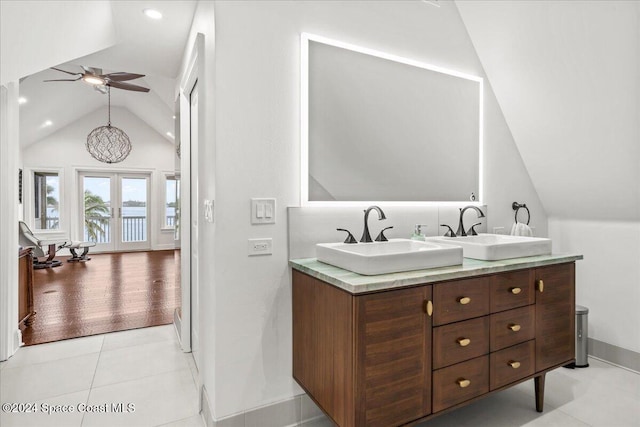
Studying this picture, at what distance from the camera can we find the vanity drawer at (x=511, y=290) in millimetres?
1731

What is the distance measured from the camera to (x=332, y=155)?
204 centimetres

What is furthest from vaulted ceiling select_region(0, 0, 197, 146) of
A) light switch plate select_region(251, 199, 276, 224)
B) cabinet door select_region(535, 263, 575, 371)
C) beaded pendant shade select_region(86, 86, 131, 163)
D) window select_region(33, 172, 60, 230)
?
window select_region(33, 172, 60, 230)

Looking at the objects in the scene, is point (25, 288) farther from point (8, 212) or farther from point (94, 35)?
point (94, 35)

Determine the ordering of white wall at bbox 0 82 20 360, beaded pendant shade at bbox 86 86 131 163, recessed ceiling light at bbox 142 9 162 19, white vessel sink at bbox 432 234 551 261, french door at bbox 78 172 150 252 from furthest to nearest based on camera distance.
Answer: french door at bbox 78 172 150 252 → beaded pendant shade at bbox 86 86 131 163 → white wall at bbox 0 82 20 360 → recessed ceiling light at bbox 142 9 162 19 → white vessel sink at bbox 432 234 551 261

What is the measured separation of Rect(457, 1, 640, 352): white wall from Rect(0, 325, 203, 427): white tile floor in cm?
292

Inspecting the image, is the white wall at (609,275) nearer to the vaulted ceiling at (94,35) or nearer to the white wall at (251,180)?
the white wall at (251,180)

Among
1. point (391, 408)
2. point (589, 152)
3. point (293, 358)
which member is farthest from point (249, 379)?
point (589, 152)

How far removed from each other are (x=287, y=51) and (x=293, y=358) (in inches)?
64.8

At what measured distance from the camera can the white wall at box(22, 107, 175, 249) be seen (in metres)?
7.71

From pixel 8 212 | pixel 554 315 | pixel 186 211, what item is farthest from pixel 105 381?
pixel 554 315

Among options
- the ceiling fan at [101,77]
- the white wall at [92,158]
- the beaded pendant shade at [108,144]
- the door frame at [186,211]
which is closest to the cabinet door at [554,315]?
the door frame at [186,211]

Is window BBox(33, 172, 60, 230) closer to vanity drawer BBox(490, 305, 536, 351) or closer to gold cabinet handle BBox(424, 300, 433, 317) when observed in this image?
gold cabinet handle BBox(424, 300, 433, 317)

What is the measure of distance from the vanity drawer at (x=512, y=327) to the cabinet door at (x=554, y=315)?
0.07 meters

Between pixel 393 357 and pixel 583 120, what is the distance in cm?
201
